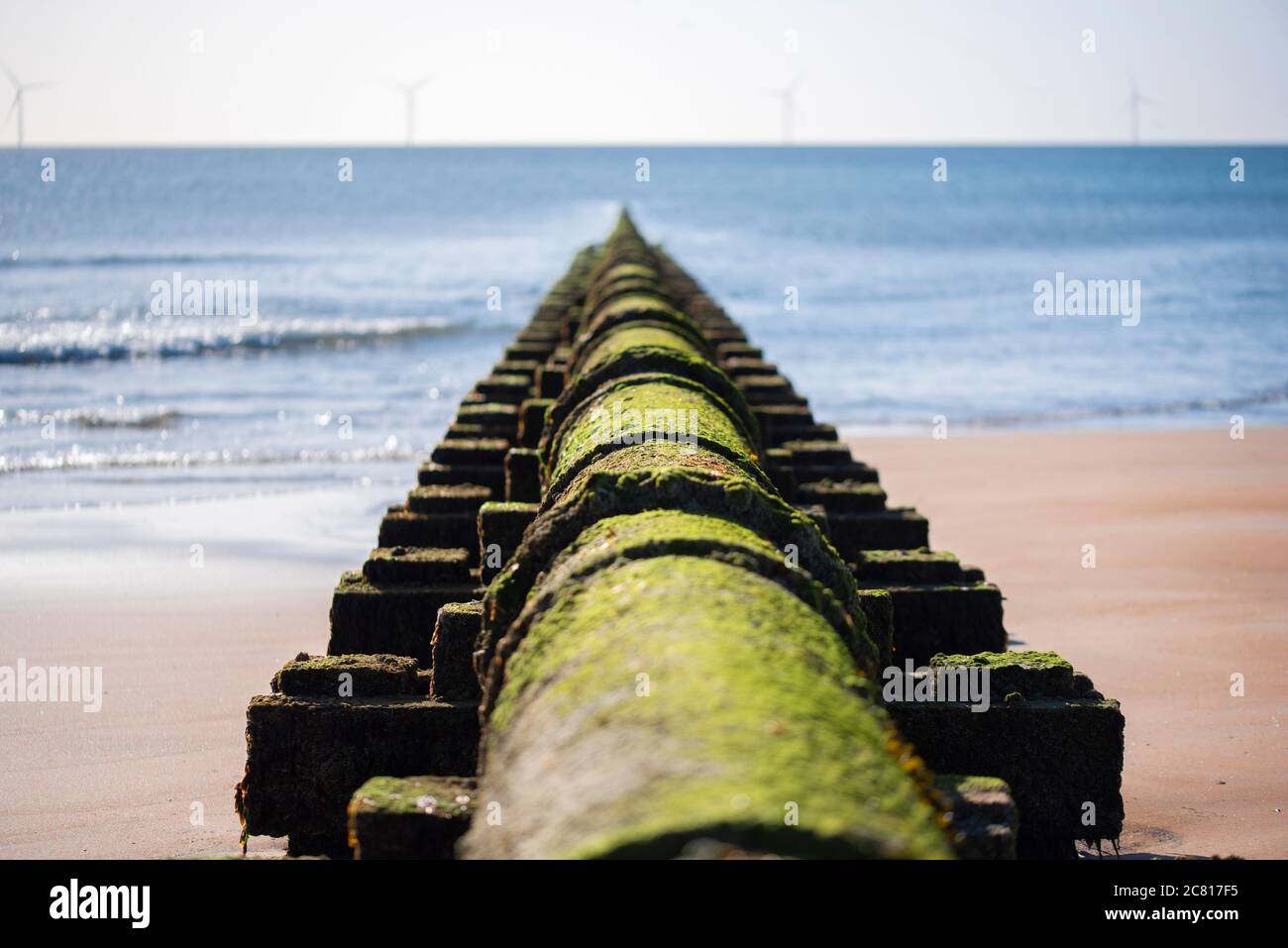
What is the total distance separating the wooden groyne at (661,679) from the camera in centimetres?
183

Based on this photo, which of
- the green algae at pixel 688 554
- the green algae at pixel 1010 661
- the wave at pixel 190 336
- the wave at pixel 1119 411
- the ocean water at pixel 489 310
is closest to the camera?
the green algae at pixel 688 554

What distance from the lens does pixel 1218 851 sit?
17.0 ft

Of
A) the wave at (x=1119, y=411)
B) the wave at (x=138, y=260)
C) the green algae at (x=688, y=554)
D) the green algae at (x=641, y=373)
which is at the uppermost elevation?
the wave at (x=138, y=260)

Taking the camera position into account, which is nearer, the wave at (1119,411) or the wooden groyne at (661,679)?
the wooden groyne at (661,679)

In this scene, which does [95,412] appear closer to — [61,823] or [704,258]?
[61,823]

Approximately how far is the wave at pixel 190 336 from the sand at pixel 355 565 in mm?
17172

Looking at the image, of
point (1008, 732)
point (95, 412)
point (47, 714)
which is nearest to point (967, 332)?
point (95, 412)

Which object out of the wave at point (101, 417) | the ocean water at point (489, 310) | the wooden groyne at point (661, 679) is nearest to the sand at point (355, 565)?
the wooden groyne at point (661, 679)

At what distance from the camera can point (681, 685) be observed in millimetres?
1994

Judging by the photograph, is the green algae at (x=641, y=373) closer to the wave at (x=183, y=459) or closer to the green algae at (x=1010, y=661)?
the green algae at (x=1010, y=661)

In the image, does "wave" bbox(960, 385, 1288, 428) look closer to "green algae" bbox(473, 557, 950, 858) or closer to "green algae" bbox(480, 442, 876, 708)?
"green algae" bbox(480, 442, 876, 708)

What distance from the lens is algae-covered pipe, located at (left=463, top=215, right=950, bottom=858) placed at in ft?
5.71

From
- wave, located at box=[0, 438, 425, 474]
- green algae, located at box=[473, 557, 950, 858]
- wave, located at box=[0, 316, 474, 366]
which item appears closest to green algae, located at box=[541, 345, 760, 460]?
green algae, located at box=[473, 557, 950, 858]
